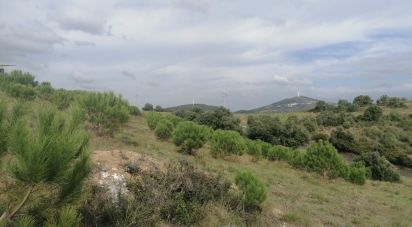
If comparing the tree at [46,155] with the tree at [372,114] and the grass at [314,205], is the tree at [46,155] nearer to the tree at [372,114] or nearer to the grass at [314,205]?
the grass at [314,205]

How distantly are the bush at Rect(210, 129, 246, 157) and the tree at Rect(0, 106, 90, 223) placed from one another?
21.2 m

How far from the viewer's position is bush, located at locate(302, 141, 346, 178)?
25156 millimetres

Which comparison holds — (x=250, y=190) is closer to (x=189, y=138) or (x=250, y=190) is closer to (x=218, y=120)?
(x=189, y=138)

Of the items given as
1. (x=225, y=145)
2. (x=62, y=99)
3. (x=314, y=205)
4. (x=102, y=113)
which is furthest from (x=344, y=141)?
(x=314, y=205)

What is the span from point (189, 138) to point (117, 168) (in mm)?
16285

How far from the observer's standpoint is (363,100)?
94.1 meters

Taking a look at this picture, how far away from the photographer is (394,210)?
1772cm

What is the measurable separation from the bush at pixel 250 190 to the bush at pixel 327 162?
14.9 metres

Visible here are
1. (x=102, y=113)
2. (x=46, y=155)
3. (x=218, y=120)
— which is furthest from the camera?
(x=218, y=120)

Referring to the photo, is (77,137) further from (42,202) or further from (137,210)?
(137,210)

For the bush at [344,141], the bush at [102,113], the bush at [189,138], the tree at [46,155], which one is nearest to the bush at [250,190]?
the tree at [46,155]

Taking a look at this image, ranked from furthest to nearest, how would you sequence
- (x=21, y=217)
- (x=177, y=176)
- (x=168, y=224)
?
(x=177, y=176)
(x=168, y=224)
(x=21, y=217)

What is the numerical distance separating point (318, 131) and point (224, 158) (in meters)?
41.5

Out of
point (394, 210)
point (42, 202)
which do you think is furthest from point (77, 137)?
point (394, 210)
